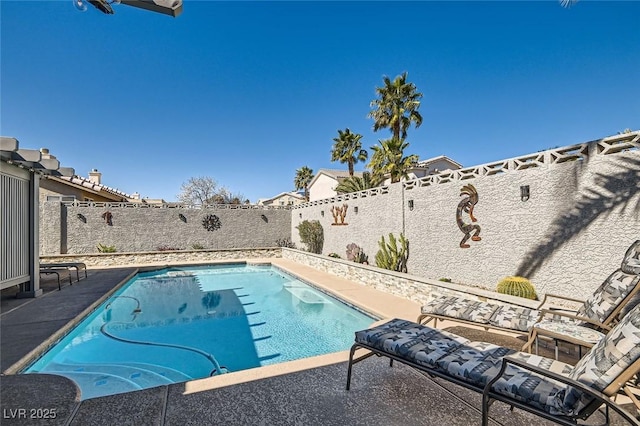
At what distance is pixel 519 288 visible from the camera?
6.55m

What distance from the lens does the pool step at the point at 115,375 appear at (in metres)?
4.62

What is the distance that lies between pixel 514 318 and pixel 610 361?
7.73ft

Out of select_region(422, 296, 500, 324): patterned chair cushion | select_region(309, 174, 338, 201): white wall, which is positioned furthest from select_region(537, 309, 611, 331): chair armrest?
select_region(309, 174, 338, 201): white wall

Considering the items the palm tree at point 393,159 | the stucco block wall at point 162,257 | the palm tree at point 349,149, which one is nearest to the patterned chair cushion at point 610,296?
the palm tree at point 393,159

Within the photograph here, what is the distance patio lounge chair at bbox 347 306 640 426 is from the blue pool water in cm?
360

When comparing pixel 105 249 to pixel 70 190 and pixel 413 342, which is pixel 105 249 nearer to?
pixel 70 190

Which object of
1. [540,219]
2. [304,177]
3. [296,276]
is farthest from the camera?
[304,177]

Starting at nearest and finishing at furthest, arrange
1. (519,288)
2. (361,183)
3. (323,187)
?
(519,288) → (361,183) → (323,187)

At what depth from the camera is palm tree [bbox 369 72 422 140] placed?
1827cm

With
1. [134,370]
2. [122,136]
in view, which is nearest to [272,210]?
[122,136]

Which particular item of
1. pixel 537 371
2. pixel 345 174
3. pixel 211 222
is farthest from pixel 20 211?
pixel 345 174

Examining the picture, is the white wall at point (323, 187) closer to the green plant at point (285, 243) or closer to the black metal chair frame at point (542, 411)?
the green plant at point (285, 243)

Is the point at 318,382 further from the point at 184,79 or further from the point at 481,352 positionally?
the point at 184,79

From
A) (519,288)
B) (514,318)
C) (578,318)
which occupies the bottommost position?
(519,288)
